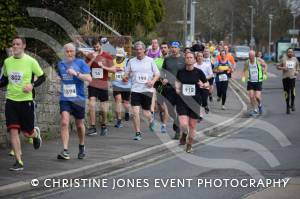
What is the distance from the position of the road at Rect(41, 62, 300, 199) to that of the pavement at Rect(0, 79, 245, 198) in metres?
0.49

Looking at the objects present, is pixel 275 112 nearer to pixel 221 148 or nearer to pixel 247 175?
pixel 221 148

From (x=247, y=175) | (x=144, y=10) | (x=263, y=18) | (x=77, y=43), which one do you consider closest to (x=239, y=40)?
(x=263, y=18)

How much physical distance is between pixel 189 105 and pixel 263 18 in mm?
85807

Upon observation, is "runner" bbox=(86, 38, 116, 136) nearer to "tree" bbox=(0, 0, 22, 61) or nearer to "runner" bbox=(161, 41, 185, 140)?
"runner" bbox=(161, 41, 185, 140)

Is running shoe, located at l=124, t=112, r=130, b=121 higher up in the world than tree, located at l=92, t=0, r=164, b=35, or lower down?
lower down

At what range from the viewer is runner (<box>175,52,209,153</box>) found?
12.9 meters

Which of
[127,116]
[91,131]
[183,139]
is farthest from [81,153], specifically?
[127,116]

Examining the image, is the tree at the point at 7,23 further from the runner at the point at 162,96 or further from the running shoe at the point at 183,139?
the running shoe at the point at 183,139

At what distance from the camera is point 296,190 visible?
29.7ft

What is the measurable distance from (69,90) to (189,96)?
2355 mm

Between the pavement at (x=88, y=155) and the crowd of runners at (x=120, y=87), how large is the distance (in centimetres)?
21

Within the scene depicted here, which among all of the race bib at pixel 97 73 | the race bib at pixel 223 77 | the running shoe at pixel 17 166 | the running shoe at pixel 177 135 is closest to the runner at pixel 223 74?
the race bib at pixel 223 77

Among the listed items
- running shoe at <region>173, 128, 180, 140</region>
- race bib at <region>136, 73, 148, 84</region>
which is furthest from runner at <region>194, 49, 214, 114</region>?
race bib at <region>136, 73, 148, 84</region>

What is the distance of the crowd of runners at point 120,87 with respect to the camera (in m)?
10.8
